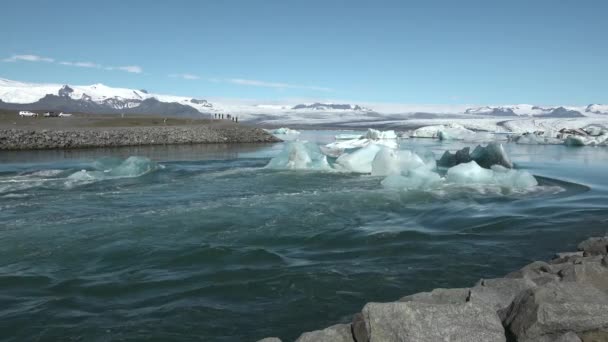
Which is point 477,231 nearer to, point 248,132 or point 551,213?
point 551,213

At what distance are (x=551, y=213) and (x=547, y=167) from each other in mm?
9133

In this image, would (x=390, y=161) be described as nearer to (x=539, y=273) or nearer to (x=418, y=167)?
(x=418, y=167)

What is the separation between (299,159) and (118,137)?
52.7 ft

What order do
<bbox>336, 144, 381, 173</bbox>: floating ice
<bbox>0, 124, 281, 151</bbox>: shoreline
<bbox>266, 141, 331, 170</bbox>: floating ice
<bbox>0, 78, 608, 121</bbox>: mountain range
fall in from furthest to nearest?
<bbox>0, 78, 608, 121</bbox>: mountain range
<bbox>0, 124, 281, 151</bbox>: shoreline
<bbox>266, 141, 331, 170</bbox>: floating ice
<bbox>336, 144, 381, 173</bbox>: floating ice

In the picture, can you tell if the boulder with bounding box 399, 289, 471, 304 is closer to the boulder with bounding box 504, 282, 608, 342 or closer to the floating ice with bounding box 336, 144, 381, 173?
the boulder with bounding box 504, 282, 608, 342

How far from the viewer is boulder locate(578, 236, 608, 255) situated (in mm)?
5449

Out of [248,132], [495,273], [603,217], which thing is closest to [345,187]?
[603,217]

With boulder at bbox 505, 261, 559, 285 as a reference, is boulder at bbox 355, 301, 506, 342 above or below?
above

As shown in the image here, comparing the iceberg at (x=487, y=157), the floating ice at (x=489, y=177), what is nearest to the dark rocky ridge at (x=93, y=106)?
the iceberg at (x=487, y=157)

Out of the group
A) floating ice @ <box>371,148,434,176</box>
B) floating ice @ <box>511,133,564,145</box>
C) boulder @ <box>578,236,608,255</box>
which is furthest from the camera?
floating ice @ <box>511,133,564,145</box>

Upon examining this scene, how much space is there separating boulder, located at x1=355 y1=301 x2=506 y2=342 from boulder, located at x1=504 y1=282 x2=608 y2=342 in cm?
16

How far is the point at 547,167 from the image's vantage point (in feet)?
55.3

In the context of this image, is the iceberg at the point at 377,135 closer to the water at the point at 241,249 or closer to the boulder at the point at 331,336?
the water at the point at 241,249

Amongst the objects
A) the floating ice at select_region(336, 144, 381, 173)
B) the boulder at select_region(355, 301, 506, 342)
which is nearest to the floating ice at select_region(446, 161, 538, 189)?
the floating ice at select_region(336, 144, 381, 173)
